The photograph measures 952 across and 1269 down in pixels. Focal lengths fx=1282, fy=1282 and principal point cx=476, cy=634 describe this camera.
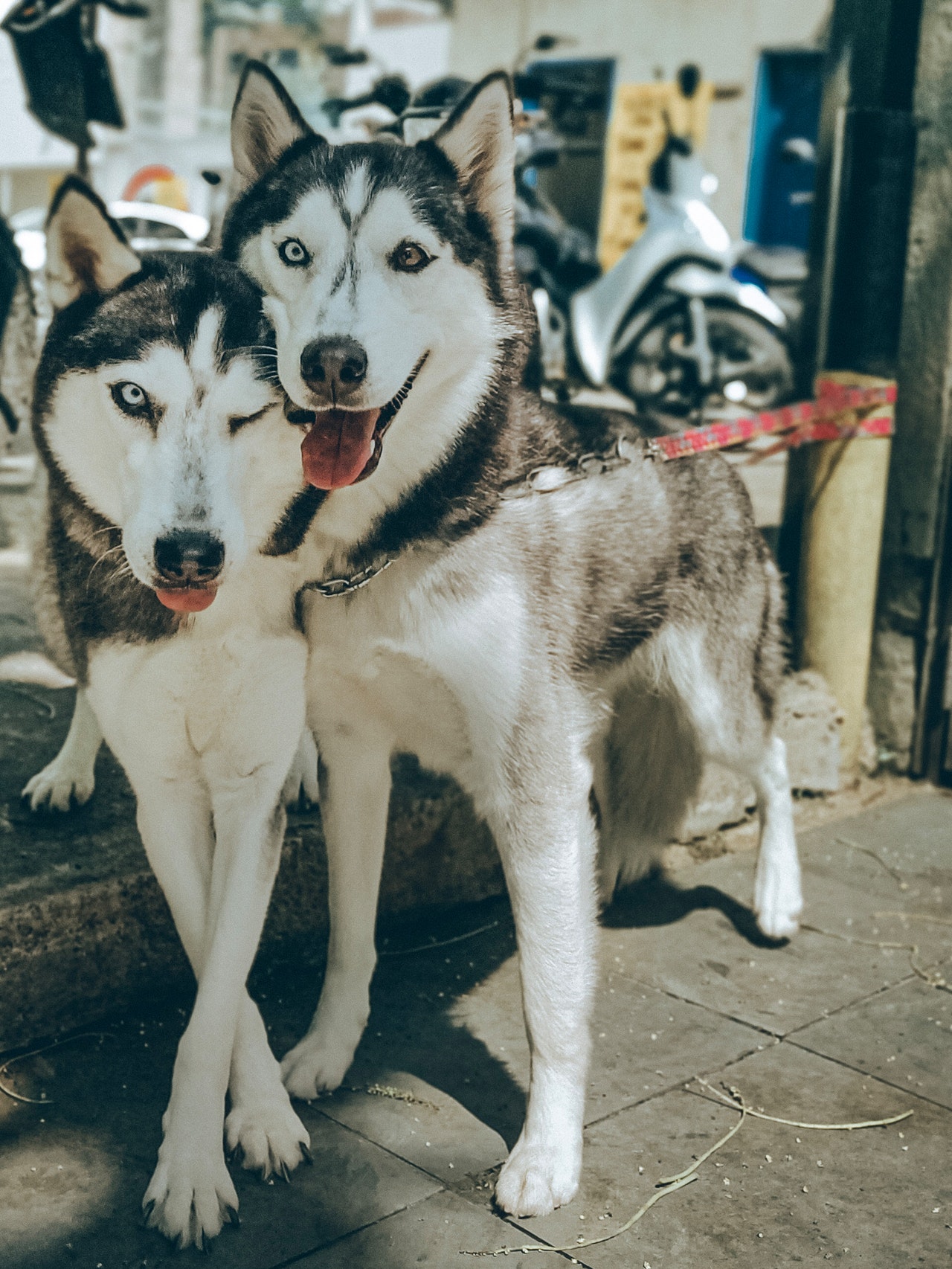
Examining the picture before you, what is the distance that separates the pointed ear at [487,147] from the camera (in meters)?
2.09

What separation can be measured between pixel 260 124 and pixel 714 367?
7.87m

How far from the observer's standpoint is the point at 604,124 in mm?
17047

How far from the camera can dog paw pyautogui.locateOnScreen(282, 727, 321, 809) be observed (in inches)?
93.5

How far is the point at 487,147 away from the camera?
84.0 inches

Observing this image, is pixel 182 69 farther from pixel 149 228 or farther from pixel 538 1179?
pixel 538 1179

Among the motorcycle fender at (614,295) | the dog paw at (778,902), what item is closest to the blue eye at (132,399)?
the dog paw at (778,902)

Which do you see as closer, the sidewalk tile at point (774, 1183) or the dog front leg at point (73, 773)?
the sidewalk tile at point (774, 1183)

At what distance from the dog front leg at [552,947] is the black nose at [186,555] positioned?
0.75 m

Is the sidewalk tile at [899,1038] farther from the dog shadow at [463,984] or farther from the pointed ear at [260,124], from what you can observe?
the pointed ear at [260,124]

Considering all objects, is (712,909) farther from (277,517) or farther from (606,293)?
(606,293)

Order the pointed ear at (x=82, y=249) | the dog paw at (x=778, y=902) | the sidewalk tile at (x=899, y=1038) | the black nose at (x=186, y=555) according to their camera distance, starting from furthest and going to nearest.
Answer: the dog paw at (x=778, y=902) < the sidewalk tile at (x=899, y=1038) < the pointed ear at (x=82, y=249) < the black nose at (x=186, y=555)

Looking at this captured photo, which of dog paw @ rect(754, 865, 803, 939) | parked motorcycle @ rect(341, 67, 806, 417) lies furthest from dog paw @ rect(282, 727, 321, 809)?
parked motorcycle @ rect(341, 67, 806, 417)

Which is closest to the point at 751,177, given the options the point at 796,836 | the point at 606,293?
the point at 606,293

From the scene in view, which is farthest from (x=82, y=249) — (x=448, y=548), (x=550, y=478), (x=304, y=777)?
(x=304, y=777)
